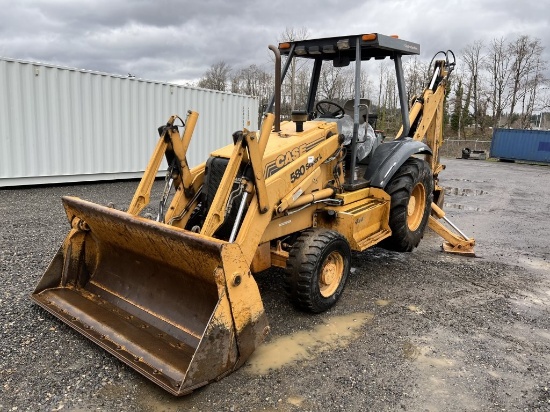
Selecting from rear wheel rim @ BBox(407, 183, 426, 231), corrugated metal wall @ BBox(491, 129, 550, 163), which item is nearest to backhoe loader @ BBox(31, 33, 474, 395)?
rear wheel rim @ BBox(407, 183, 426, 231)

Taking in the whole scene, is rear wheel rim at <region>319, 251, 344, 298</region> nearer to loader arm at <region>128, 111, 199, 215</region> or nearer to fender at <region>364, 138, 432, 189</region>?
fender at <region>364, 138, 432, 189</region>

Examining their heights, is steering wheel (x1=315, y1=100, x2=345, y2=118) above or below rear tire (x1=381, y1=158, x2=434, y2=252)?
above

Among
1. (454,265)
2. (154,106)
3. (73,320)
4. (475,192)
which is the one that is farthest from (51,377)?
(475,192)

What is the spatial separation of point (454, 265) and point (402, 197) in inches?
57.6

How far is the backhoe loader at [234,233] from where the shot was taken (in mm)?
3141

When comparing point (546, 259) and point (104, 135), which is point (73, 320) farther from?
point (104, 135)

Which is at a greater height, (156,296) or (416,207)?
(416,207)

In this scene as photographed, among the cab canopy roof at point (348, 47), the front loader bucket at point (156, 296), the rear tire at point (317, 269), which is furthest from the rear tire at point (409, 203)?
the front loader bucket at point (156, 296)

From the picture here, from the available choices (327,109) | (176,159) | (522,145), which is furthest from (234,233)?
(522,145)

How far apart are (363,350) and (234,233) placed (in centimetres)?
140

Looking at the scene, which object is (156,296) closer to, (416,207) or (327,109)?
(327,109)

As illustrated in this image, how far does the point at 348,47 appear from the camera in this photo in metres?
4.79

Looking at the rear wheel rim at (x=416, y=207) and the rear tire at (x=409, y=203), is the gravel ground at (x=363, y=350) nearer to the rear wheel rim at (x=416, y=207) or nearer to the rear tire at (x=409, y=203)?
the rear tire at (x=409, y=203)

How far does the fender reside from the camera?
16.9 ft
